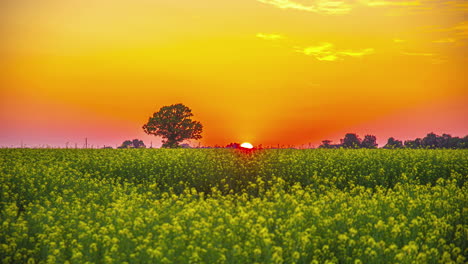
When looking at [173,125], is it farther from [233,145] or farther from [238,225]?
[238,225]

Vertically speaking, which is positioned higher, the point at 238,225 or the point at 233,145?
the point at 233,145

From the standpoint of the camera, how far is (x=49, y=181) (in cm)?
2150

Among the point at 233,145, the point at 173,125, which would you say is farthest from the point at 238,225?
the point at 173,125

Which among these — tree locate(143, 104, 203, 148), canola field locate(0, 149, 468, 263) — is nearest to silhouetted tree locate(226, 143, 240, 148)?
canola field locate(0, 149, 468, 263)

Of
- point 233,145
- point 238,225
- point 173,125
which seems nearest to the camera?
point 238,225

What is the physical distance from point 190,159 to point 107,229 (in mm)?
16772

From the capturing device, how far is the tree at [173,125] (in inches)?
2768

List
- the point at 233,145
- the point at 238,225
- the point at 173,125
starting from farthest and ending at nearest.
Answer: the point at 173,125 < the point at 233,145 < the point at 238,225

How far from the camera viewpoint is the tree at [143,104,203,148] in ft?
231

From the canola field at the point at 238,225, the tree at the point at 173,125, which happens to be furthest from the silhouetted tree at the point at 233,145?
the tree at the point at 173,125

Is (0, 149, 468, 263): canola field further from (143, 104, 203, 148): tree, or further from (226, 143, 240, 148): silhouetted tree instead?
(143, 104, 203, 148): tree

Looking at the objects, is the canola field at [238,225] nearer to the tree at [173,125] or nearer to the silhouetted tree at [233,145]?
the silhouetted tree at [233,145]

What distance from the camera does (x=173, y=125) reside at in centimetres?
7038

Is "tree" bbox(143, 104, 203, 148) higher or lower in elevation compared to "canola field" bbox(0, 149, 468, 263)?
higher
